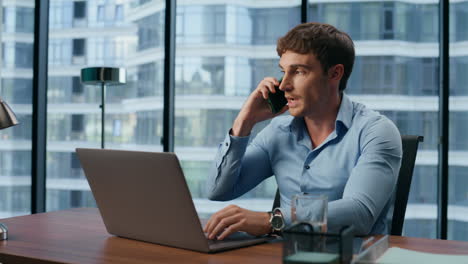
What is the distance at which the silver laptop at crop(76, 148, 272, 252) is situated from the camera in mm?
1183

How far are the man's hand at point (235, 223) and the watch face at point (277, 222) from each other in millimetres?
12

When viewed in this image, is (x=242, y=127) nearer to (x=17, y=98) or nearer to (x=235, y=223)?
(x=235, y=223)

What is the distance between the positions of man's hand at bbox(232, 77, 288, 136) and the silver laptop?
47cm

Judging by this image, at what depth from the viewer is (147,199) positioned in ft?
4.15

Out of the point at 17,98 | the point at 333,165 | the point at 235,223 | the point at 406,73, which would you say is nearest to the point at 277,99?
the point at 333,165

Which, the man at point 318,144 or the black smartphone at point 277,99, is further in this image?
the black smartphone at point 277,99

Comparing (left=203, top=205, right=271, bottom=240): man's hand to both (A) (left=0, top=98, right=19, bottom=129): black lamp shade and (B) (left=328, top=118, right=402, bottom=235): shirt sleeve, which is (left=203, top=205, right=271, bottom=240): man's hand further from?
(A) (left=0, top=98, right=19, bottom=129): black lamp shade

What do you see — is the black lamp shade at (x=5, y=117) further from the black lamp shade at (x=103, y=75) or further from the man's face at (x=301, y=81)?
the black lamp shade at (x=103, y=75)

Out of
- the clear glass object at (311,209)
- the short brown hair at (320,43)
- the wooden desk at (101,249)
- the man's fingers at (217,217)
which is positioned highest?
the short brown hair at (320,43)

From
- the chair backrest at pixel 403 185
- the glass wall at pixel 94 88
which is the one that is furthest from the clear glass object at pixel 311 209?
the glass wall at pixel 94 88

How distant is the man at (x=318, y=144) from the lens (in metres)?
1.47

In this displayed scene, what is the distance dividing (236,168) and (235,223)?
48 cm

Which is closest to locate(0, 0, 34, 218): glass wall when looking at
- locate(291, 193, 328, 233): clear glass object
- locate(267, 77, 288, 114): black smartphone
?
locate(267, 77, 288, 114): black smartphone

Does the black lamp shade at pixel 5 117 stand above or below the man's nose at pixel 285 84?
below
